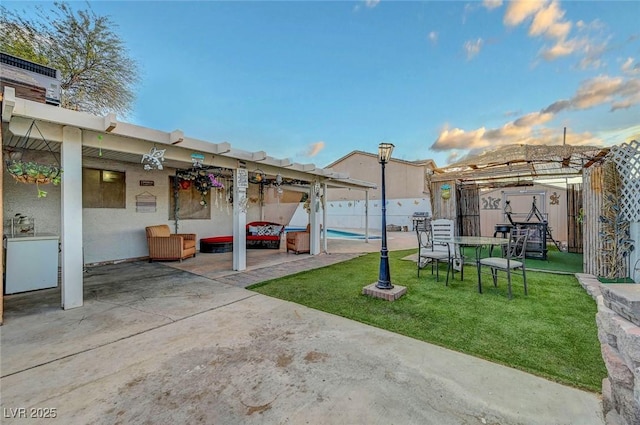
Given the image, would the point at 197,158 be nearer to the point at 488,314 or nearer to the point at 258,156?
the point at 258,156

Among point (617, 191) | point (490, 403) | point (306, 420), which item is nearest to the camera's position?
point (306, 420)

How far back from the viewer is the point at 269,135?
44.7 ft

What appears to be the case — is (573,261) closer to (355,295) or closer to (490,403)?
(355,295)

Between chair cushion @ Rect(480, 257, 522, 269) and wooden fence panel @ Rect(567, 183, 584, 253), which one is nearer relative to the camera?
chair cushion @ Rect(480, 257, 522, 269)

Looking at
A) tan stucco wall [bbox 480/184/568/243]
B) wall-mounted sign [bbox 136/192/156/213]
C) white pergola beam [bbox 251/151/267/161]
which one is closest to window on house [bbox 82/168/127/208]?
wall-mounted sign [bbox 136/192/156/213]

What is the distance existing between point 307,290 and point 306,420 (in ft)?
9.37

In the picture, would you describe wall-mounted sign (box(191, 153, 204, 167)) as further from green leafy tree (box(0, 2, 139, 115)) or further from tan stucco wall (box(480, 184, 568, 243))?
tan stucco wall (box(480, 184, 568, 243))

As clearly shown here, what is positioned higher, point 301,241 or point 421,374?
point 301,241

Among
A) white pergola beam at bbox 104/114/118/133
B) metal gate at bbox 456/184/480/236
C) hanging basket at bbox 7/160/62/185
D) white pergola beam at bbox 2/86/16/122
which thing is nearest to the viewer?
white pergola beam at bbox 2/86/16/122

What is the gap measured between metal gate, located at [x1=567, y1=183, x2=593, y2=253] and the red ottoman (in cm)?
1071

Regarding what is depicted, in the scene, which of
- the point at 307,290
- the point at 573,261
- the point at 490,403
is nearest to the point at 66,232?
the point at 307,290

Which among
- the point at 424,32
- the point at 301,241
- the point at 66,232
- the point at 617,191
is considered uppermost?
the point at 424,32

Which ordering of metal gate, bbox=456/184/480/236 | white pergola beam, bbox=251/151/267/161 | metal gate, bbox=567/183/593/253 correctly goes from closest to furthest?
white pergola beam, bbox=251/151/267/161
metal gate, bbox=567/183/593/253
metal gate, bbox=456/184/480/236

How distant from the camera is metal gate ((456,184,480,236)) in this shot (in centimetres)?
874
